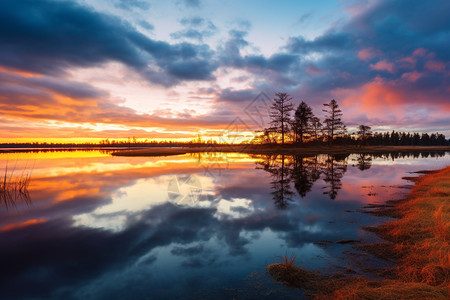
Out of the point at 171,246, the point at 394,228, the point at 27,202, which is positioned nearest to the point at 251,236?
the point at 171,246

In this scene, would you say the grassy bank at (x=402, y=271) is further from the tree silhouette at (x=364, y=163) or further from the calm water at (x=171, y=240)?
the tree silhouette at (x=364, y=163)

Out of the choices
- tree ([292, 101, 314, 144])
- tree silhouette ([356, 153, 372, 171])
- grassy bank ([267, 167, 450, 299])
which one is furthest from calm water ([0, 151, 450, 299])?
tree ([292, 101, 314, 144])

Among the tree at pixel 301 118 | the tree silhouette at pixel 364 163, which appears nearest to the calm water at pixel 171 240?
the tree silhouette at pixel 364 163

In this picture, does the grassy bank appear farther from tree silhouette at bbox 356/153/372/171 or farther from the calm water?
tree silhouette at bbox 356/153/372/171

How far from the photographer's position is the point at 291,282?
6.91 metres

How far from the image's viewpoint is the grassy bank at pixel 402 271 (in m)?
5.71

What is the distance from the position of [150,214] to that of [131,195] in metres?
6.29

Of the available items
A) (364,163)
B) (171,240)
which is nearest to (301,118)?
(364,163)

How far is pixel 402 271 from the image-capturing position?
714cm

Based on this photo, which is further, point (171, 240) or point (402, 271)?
point (171, 240)

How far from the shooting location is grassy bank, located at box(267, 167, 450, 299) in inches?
225

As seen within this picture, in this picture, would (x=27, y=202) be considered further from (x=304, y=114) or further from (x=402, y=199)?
(x=304, y=114)

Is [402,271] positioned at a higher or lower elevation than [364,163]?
lower

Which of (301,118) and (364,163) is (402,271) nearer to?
(364,163)
